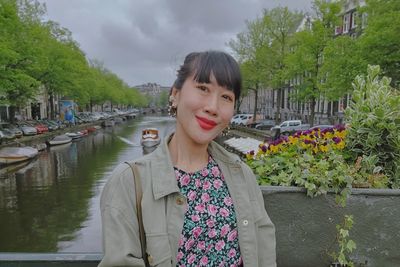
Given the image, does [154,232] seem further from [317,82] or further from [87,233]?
[317,82]

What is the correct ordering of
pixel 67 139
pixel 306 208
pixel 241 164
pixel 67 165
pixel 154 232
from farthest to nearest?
1. pixel 67 139
2. pixel 67 165
3. pixel 306 208
4. pixel 241 164
5. pixel 154 232

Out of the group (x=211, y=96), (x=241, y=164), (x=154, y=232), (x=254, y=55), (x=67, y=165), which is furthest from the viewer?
(x=254, y=55)

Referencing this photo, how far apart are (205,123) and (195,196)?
0.30 m

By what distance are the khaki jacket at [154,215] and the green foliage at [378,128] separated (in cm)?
231

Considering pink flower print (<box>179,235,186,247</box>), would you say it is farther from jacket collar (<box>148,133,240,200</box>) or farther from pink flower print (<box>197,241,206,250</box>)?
jacket collar (<box>148,133,240,200</box>)

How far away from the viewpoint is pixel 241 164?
158 cm

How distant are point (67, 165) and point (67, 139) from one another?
1030 cm

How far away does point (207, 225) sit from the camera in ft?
4.59

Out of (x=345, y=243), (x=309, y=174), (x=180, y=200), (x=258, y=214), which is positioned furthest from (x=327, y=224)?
(x=180, y=200)

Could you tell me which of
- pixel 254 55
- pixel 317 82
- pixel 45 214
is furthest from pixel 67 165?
pixel 254 55

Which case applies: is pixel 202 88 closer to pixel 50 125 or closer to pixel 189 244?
pixel 189 244

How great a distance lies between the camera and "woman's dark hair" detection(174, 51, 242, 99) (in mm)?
1419

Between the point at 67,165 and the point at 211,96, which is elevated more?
the point at 211,96

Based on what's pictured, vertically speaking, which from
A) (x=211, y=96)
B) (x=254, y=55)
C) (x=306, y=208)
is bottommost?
(x=306, y=208)
